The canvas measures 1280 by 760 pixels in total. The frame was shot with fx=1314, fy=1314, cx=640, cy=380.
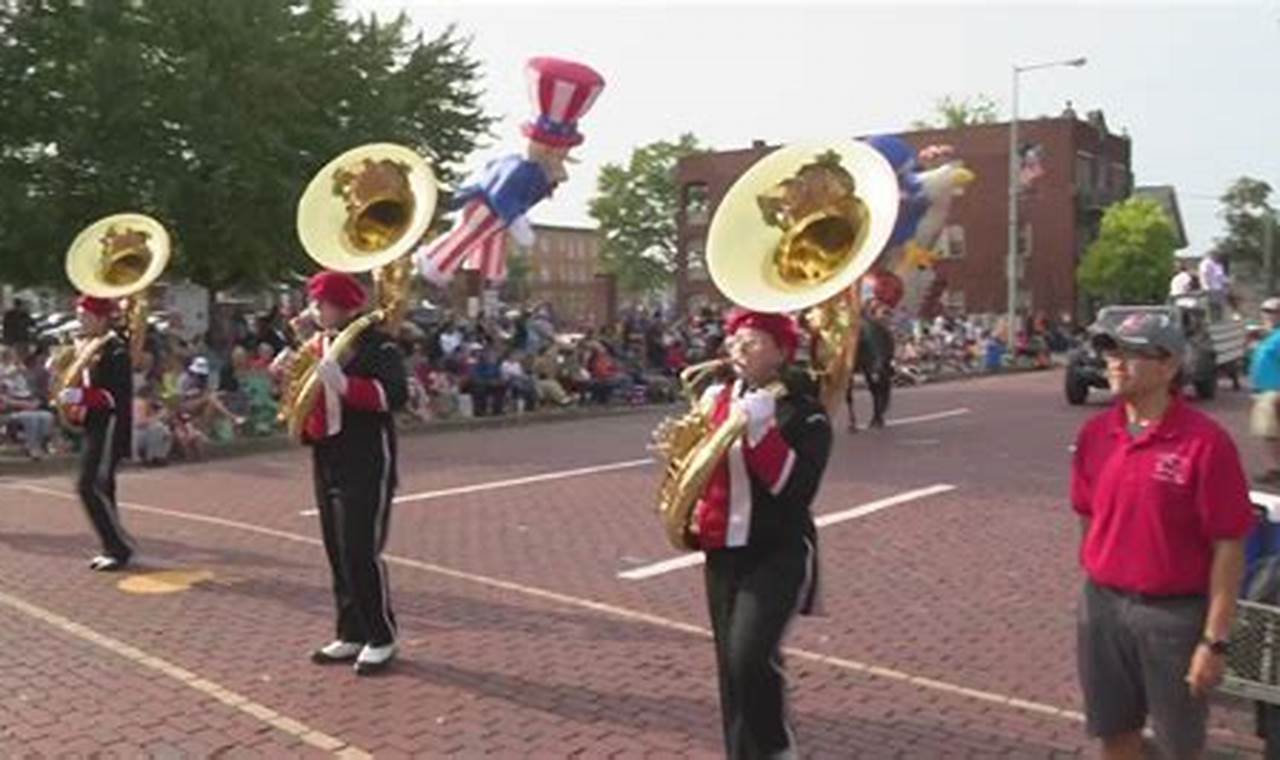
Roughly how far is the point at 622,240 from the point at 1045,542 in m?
77.5

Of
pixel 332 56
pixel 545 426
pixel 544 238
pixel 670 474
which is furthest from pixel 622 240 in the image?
pixel 670 474

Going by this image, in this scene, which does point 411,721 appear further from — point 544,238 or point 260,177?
point 544,238

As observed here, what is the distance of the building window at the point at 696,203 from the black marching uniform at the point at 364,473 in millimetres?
64457

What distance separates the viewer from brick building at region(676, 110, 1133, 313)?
5744 cm

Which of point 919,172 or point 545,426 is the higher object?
point 919,172

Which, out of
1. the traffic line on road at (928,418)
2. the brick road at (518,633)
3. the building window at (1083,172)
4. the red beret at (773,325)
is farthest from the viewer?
the building window at (1083,172)

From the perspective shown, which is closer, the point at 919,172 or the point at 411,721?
the point at 411,721

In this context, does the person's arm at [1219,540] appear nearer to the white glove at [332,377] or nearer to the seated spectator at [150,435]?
the white glove at [332,377]

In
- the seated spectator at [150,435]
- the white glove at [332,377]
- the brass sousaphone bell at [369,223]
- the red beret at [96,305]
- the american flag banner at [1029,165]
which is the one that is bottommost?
the seated spectator at [150,435]

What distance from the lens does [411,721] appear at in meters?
5.58

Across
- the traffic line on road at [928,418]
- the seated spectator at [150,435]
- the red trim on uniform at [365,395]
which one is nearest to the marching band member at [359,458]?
the red trim on uniform at [365,395]

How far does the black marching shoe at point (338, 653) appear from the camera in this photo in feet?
21.1

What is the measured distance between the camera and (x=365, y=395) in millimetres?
6148

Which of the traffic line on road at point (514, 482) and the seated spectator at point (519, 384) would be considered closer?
the traffic line on road at point (514, 482)
